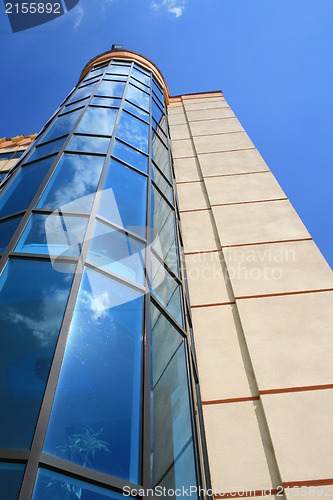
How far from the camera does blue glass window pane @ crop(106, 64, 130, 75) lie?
11.8 meters

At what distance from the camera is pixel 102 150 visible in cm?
636

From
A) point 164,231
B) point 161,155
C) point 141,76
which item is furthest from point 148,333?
point 141,76

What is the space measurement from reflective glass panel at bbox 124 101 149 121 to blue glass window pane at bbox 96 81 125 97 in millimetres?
596

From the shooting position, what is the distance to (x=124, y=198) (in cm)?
545

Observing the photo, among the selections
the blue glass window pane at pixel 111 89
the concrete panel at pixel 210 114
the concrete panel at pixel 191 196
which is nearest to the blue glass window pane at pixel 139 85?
the blue glass window pane at pixel 111 89

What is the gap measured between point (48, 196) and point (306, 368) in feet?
13.5

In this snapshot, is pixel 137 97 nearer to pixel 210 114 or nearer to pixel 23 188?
pixel 210 114

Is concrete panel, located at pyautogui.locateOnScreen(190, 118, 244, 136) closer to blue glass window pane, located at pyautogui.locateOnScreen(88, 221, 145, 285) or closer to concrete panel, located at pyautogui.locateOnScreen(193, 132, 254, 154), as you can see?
concrete panel, located at pyautogui.locateOnScreen(193, 132, 254, 154)

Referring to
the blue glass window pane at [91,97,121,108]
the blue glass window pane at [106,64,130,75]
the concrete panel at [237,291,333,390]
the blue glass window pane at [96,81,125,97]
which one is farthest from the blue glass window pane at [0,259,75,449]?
the blue glass window pane at [106,64,130,75]

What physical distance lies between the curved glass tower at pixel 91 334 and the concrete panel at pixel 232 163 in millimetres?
3228

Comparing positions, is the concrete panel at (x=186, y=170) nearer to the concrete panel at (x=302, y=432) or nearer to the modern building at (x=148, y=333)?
the modern building at (x=148, y=333)

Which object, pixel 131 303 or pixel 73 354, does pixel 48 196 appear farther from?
pixel 73 354

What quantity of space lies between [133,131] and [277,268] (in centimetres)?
426

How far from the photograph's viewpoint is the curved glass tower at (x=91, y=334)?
2.44m
